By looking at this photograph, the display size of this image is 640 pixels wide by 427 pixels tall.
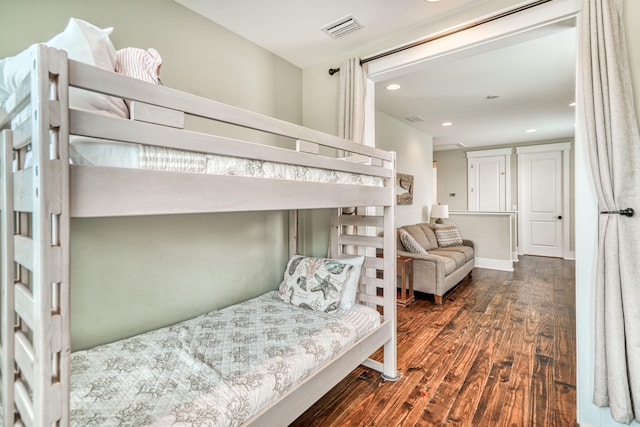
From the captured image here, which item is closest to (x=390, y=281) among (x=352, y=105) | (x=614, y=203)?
(x=614, y=203)

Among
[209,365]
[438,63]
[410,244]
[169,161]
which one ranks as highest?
[438,63]

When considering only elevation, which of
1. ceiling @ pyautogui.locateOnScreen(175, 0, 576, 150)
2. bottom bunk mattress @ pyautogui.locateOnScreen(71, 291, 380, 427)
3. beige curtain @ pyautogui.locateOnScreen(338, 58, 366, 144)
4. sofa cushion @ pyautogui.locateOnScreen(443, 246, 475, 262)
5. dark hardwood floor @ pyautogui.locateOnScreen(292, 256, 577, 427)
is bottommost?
dark hardwood floor @ pyautogui.locateOnScreen(292, 256, 577, 427)

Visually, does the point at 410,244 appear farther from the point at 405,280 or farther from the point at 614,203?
the point at 614,203

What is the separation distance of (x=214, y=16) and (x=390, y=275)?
2.17 meters

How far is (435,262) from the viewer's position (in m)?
3.63

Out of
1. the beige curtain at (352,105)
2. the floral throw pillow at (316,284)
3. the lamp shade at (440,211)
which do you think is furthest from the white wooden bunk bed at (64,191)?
the lamp shade at (440,211)

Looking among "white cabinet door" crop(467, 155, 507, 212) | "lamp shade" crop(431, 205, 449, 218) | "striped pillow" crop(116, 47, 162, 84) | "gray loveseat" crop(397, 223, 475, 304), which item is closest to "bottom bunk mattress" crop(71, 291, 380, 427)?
"striped pillow" crop(116, 47, 162, 84)

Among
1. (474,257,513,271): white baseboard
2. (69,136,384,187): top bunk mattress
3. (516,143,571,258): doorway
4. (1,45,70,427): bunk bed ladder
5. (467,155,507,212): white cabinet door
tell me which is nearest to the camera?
(1,45,70,427): bunk bed ladder

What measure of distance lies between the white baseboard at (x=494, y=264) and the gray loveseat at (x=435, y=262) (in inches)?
30.2

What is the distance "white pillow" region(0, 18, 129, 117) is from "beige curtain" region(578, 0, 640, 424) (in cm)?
219

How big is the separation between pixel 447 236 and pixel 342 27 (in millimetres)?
3768

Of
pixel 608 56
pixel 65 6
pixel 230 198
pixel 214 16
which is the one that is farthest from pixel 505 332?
pixel 65 6

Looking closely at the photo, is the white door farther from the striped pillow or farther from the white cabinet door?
the striped pillow

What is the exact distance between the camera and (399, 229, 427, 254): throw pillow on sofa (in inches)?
157
